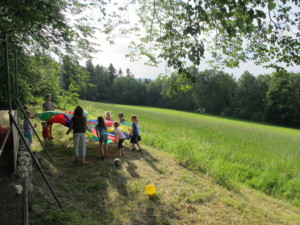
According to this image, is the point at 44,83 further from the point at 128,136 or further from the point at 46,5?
the point at 46,5

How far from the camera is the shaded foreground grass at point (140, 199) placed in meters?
A: 4.21

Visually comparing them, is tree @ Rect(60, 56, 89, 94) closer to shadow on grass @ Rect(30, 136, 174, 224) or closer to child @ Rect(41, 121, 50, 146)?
child @ Rect(41, 121, 50, 146)

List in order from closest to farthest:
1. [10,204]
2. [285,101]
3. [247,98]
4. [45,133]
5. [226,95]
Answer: [10,204]
[45,133]
[285,101]
[247,98]
[226,95]

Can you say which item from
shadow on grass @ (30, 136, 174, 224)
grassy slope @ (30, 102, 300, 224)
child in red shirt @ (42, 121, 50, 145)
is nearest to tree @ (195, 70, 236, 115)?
child in red shirt @ (42, 121, 50, 145)

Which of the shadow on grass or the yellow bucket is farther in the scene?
the yellow bucket

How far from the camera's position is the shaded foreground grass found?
421 cm

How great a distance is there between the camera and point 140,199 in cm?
496

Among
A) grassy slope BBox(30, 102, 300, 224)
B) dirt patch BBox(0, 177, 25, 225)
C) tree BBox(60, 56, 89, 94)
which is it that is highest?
tree BBox(60, 56, 89, 94)

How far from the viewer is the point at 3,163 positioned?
4.34 metres

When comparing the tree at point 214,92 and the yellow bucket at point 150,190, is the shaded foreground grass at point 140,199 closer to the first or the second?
the yellow bucket at point 150,190

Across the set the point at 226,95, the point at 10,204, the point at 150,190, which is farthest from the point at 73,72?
the point at 226,95

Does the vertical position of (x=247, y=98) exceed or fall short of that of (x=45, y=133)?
it exceeds it

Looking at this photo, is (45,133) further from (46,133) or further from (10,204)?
(10,204)

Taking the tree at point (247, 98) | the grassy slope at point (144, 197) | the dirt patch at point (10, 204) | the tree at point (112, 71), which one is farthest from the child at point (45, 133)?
the tree at point (112, 71)
